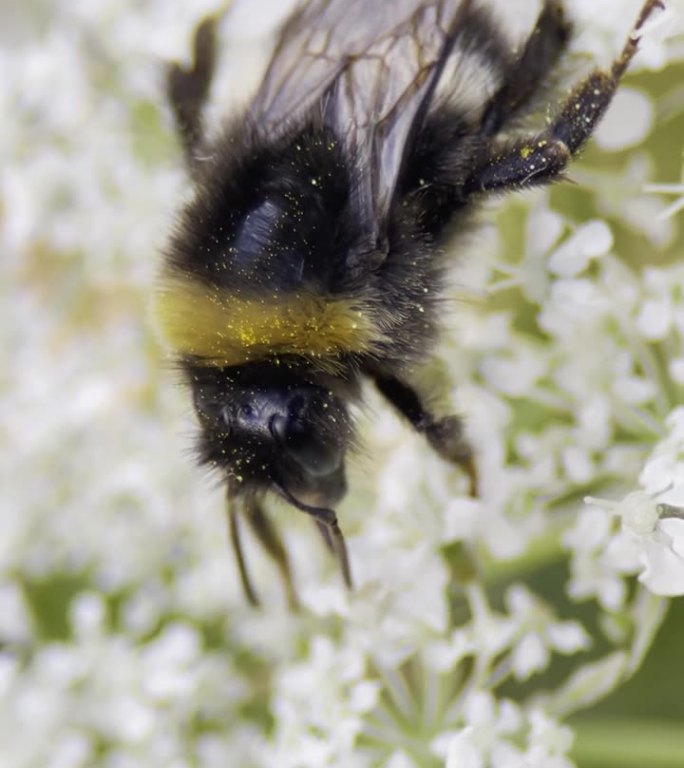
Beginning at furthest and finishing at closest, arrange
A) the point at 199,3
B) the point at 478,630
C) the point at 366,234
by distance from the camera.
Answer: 1. the point at 199,3
2. the point at 478,630
3. the point at 366,234

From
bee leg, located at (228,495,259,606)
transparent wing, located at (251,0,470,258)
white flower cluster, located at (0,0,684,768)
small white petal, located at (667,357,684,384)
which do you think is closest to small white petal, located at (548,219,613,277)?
white flower cluster, located at (0,0,684,768)

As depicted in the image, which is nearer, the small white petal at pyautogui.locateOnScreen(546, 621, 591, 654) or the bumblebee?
the bumblebee

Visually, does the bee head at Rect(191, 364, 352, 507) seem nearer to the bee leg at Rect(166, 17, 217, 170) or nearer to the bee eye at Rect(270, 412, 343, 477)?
the bee eye at Rect(270, 412, 343, 477)

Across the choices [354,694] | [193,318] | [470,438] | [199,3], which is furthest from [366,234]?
[199,3]

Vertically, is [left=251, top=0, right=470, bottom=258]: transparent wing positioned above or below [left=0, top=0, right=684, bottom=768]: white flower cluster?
above

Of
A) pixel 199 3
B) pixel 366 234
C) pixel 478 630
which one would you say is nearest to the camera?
pixel 366 234

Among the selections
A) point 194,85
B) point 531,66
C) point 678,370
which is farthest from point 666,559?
point 194,85

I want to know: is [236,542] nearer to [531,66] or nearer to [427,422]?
[427,422]

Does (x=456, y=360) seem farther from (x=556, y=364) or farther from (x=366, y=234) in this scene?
(x=366, y=234)
